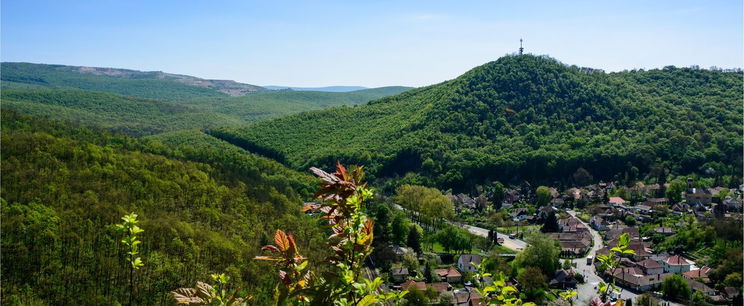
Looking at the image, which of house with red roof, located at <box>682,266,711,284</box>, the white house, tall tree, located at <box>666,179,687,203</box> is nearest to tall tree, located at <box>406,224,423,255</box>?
the white house

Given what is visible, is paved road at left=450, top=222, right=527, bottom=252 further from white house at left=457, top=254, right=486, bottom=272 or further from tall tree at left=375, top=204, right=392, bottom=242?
tall tree at left=375, top=204, right=392, bottom=242

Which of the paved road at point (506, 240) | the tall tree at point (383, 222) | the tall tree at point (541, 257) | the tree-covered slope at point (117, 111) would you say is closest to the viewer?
the tall tree at point (541, 257)

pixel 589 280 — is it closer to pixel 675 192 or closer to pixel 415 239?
pixel 415 239

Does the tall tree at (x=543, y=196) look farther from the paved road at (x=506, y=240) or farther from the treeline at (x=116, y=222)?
the treeline at (x=116, y=222)

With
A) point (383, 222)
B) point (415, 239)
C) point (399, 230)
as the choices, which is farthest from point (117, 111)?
point (415, 239)

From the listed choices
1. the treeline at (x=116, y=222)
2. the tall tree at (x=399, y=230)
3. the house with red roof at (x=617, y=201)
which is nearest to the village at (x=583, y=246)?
the house with red roof at (x=617, y=201)
